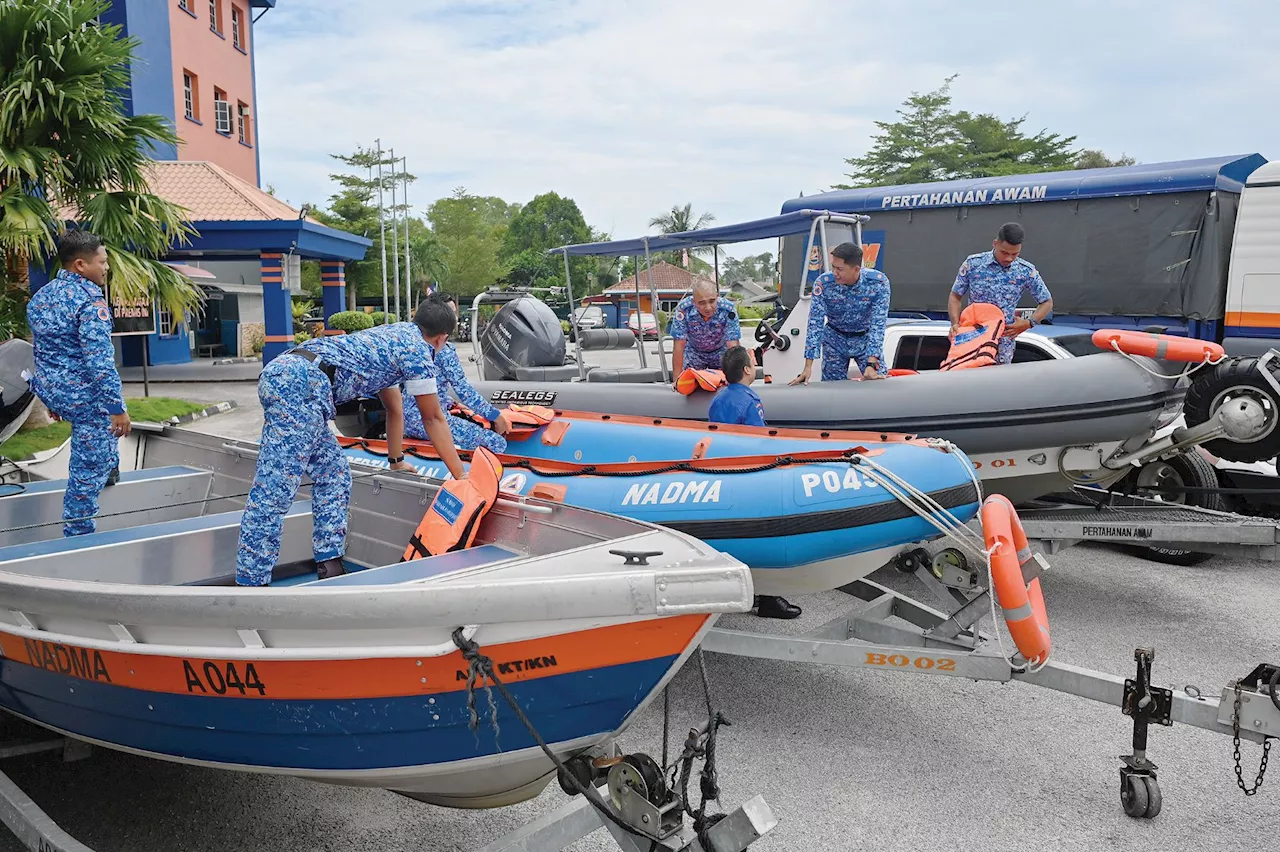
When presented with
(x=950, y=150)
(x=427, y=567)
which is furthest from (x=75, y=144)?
(x=950, y=150)

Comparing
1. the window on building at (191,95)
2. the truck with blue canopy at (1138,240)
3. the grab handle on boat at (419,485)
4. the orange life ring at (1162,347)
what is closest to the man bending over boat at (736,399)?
the grab handle on boat at (419,485)

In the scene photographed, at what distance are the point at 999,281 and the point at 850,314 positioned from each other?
3.33ft

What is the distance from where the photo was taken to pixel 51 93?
7.80 m

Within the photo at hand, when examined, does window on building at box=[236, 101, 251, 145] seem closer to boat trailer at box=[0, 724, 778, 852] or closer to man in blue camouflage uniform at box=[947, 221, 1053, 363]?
man in blue camouflage uniform at box=[947, 221, 1053, 363]

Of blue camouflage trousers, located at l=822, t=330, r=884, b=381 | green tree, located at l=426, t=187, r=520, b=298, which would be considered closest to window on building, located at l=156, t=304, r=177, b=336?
blue camouflage trousers, located at l=822, t=330, r=884, b=381

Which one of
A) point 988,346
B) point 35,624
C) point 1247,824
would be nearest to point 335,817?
point 35,624

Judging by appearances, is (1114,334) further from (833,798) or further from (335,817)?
(335,817)

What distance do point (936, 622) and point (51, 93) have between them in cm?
797

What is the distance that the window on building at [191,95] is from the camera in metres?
20.5

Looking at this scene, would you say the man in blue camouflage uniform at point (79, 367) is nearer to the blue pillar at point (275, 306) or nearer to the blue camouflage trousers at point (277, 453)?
the blue camouflage trousers at point (277, 453)

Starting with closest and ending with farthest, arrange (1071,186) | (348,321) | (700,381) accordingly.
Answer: (700,381)
(1071,186)
(348,321)

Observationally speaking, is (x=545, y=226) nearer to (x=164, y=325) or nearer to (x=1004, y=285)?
(x=164, y=325)

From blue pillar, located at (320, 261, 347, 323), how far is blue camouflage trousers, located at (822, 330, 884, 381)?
17124 millimetres

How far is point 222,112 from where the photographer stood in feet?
73.3
